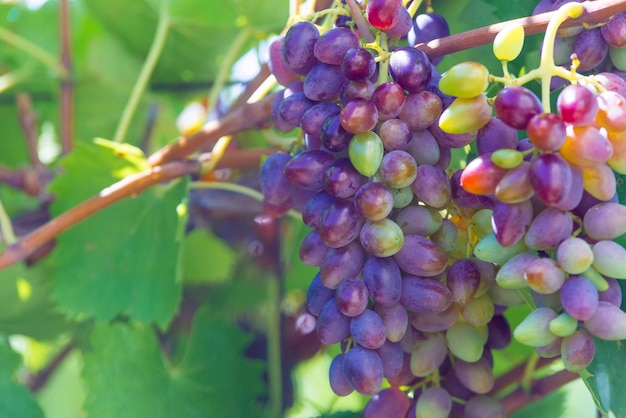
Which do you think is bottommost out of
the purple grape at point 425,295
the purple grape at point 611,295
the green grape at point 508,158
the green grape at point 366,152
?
the purple grape at point 611,295

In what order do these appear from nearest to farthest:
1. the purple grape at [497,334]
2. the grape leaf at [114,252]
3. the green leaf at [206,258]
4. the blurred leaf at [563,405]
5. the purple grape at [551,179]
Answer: the purple grape at [551,179] < the purple grape at [497,334] < the blurred leaf at [563,405] < the grape leaf at [114,252] < the green leaf at [206,258]

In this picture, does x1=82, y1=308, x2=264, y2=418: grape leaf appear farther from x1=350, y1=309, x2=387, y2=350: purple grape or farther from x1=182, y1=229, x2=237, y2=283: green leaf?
x1=350, y1=309, x2=387, y2=350: purple grape

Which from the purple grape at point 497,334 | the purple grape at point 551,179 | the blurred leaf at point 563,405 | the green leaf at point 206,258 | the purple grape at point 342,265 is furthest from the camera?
the green leaf at point 206,258

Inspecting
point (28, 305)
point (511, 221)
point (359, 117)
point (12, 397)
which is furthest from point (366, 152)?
point (28, 305)

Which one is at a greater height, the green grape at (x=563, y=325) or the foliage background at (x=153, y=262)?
the green grape at (x=563, y=325)

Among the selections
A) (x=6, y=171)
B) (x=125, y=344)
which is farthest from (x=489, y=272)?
(x=6, y=171)

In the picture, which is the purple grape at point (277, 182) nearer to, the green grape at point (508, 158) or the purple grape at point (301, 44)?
the purple grape at point (301, 44)

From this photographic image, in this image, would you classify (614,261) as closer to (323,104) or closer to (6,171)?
(323,104)

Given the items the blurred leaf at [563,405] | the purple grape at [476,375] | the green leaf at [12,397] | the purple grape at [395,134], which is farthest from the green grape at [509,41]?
the green leaf at [12,397]
